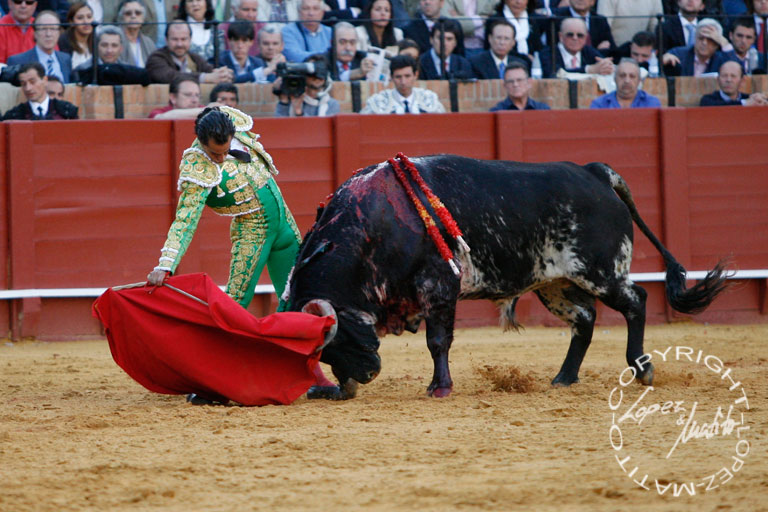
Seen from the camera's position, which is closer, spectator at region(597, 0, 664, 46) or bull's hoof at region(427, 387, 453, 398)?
bull's hoof at region(427, 387, 453, 398)

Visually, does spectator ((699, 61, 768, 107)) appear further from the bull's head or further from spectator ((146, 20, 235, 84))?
the bull's head

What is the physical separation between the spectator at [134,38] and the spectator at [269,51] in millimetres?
841

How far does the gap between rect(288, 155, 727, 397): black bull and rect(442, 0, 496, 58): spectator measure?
3.87 meters

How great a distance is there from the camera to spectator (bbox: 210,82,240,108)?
7680 millimetres

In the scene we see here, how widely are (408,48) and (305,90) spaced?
949 millimetres

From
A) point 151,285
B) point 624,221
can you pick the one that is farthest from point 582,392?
point 151,285

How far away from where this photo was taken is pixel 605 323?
8.22 meters

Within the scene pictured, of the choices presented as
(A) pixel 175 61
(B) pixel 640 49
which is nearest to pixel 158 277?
(A) pixel 175 61

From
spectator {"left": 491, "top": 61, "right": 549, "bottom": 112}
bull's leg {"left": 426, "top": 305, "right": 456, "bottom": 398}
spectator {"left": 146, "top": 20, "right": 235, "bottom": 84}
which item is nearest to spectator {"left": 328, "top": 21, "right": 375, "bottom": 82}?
spectator {"left": 146, "top": 20, "right": 235, "bottom": 84}

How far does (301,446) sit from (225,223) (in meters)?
4.19

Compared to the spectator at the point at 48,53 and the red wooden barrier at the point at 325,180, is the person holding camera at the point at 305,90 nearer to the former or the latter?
the red wooden barrier at the point at 325,180

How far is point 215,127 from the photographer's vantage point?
4727 mm

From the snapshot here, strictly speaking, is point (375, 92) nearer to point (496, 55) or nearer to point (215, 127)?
point (496, 55)

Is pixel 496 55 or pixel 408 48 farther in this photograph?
pixel 496 55
